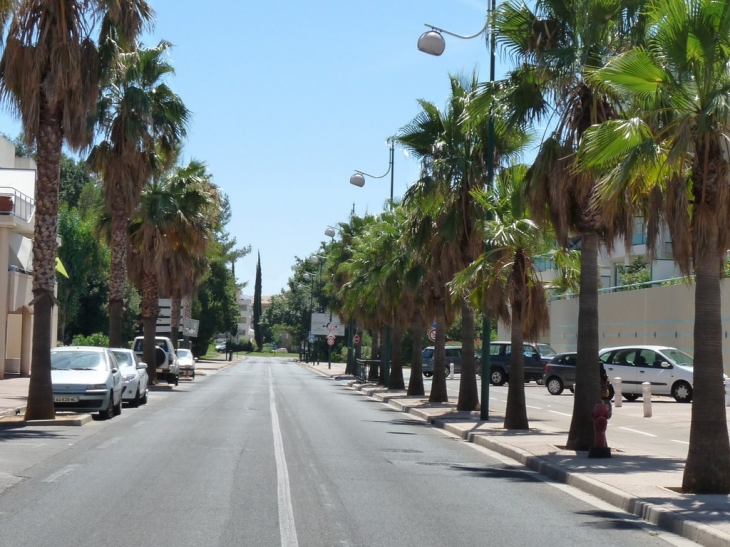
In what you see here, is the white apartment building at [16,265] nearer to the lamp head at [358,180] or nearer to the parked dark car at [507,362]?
the lamp head at [358,180]

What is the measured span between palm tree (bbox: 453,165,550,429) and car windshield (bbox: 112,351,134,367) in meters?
9.68

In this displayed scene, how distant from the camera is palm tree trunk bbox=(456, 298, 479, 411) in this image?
25.2 m

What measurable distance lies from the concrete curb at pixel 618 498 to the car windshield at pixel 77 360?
8.65 meters

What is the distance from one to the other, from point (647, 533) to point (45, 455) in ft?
29.3

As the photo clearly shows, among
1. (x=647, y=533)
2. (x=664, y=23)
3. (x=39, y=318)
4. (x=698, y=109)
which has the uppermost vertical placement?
(x=664, y=23)

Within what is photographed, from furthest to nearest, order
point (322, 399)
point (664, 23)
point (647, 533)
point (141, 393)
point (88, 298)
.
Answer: point (88, 298)
point (322, 399)
point (141, 393)
point (664, 23)
point (647, 533)

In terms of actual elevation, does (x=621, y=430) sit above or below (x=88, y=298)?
below

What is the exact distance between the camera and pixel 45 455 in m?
14.5

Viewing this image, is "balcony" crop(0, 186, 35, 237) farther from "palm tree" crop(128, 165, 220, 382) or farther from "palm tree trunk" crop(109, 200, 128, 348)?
"palm tree trunk" crop(109, 200, 128, 348)

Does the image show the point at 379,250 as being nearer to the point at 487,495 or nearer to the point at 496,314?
the point at 496,314

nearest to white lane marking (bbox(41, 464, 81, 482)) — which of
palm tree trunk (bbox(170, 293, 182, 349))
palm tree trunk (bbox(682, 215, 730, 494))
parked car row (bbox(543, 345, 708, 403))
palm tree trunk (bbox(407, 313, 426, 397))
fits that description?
palm tree trunk (bbox(682, 215, 730, 494))

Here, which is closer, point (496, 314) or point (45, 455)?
→ point (45, 455)

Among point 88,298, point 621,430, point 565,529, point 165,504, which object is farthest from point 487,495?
point 88,298

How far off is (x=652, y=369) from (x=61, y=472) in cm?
2435
